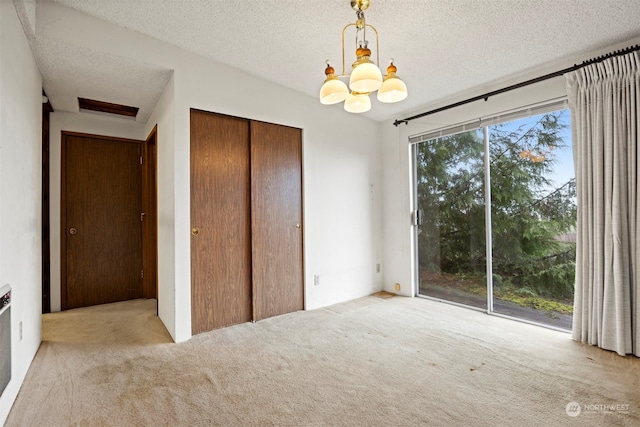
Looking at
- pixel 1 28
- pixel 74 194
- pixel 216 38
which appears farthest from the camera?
pixel 74 194

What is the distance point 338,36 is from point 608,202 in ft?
8.35

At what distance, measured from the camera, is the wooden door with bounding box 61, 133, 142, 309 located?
12.5 feet

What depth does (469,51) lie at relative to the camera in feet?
8.98

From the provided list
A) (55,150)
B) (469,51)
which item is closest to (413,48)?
(469,51)

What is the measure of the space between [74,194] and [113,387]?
2832 millimetres

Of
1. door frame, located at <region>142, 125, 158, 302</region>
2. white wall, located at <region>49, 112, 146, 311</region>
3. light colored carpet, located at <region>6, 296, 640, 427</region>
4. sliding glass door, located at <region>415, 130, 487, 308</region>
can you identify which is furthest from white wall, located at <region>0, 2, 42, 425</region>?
sliding glass door, located at <region>415, 130, 487, 308</region>

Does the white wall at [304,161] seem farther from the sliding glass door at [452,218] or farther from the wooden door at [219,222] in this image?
the sliding glass door at [452,218]

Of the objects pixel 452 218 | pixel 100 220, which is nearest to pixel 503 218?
pixel 452 218

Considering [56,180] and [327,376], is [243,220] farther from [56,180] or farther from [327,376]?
[56,180]

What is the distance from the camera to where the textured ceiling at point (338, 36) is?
2254mm

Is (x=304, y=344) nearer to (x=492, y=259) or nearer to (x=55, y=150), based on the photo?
(x=492, y=259)

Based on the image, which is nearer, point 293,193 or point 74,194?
point 293,193

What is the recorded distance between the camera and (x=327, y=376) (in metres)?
2.15

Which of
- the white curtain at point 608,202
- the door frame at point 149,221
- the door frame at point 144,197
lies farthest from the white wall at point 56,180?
the white curtain at point 608,202
